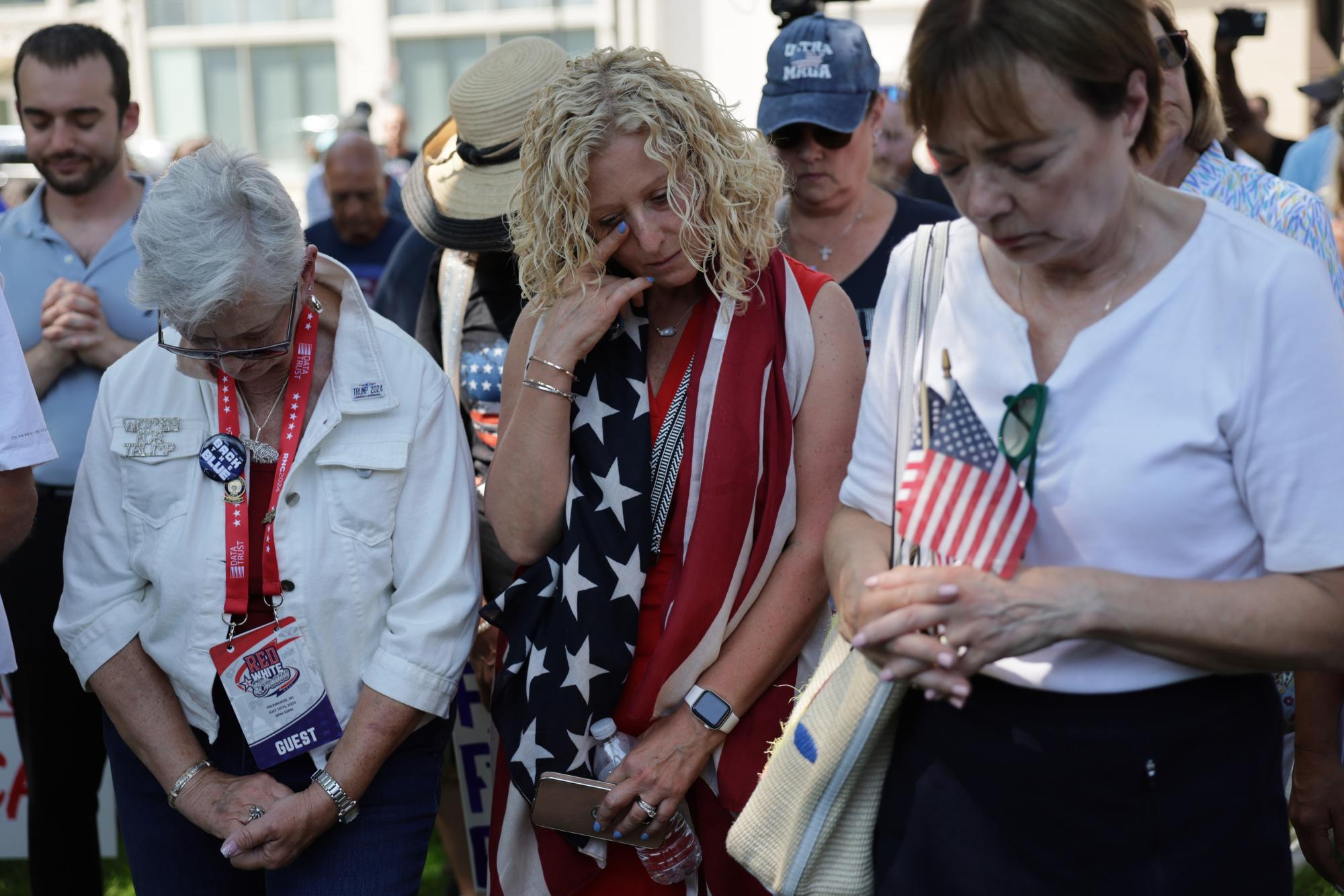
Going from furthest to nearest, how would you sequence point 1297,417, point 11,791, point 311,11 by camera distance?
point 311,11 → point 11,791 → point 1297,417

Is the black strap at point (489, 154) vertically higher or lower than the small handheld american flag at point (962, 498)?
higher

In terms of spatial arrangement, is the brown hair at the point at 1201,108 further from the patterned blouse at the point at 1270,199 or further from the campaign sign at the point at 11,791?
the campaign sign at the point at 11,791

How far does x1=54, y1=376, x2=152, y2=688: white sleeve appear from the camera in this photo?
2.46 metres

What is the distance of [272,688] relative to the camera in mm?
A: 2361

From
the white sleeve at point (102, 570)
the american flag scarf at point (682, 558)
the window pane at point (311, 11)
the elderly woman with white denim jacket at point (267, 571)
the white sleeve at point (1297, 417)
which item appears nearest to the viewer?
the white sleeve at point (1297, 417)

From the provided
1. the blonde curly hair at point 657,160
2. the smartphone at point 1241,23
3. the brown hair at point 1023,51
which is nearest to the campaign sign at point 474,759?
the blonde curly hair at point 657,160

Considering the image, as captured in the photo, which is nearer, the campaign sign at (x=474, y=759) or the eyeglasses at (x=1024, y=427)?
the eyeglasses at (x=1024, y=427)

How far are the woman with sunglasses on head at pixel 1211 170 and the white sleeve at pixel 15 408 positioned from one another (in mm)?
2075

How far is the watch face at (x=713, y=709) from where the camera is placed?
87.8 inches

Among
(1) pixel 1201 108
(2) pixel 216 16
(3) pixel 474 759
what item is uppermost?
(2) pixel 216 16

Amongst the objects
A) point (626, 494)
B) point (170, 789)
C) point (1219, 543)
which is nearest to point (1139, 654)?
point (1219, 543)

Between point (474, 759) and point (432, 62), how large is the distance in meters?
28.0

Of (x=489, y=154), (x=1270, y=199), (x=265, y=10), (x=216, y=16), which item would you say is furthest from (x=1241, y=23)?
(x=216, y=16)

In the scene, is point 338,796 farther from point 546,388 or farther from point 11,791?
point 11,791
